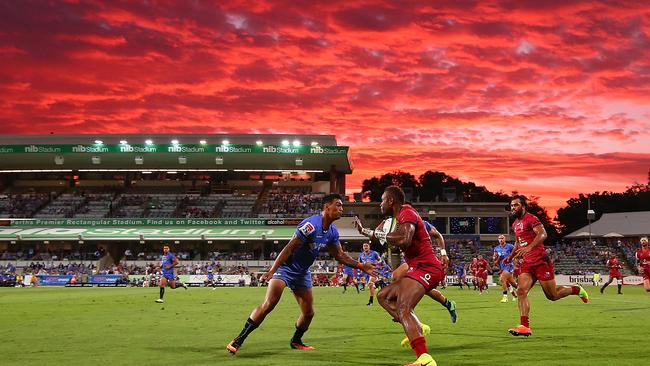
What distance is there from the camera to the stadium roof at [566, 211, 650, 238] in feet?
304

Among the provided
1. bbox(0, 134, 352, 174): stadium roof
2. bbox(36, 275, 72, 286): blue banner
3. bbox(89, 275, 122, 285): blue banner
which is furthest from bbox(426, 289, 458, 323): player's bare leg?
bbox(0, 134, 352, 174): stadium roof

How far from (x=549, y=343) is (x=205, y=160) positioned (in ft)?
225

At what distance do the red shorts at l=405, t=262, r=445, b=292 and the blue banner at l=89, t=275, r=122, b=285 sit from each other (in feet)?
178

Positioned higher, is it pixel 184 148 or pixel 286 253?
pixel 184 148

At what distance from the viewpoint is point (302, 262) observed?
1218cm

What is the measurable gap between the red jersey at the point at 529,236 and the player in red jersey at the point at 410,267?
221 inches

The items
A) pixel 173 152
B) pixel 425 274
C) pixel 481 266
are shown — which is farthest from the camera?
pixel 173 152

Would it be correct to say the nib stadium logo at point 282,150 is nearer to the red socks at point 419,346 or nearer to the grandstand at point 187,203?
the grandstand at point 187,203

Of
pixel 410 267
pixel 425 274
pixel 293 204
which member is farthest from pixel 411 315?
pixel 293 204

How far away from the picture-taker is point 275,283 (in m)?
11.9

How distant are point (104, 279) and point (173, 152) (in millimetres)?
20897

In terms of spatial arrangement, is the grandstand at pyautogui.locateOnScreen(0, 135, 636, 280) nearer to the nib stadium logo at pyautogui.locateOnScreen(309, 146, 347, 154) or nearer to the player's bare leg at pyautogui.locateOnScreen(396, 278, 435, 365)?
the nib stadium logo at pyautogui.locateOnScreen(309, 146, 347, 154)

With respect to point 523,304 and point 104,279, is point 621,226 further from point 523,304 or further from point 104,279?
point 523,304

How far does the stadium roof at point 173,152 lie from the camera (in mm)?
76750
